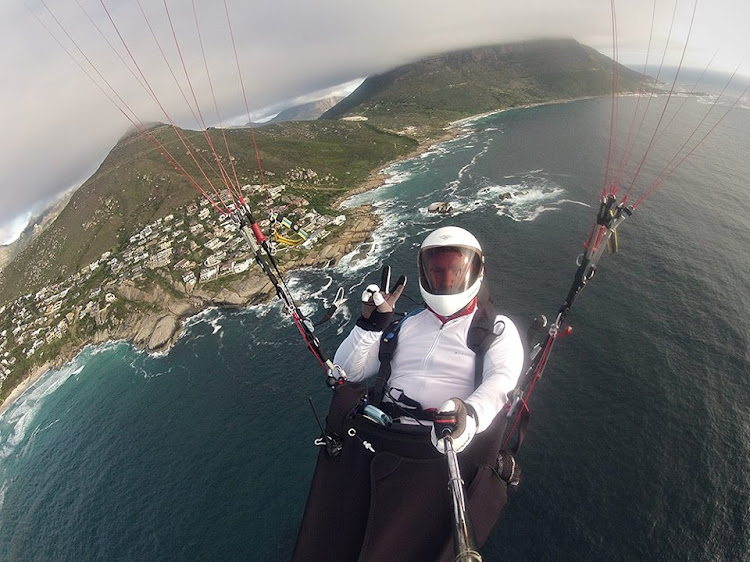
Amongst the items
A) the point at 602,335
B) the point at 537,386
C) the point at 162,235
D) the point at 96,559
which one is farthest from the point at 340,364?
the point at 162,235

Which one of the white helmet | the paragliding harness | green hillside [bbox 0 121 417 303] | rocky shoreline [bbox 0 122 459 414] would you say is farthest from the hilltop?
the white helmet

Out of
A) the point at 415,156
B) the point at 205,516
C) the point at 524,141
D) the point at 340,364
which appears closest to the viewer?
the point at 340,364

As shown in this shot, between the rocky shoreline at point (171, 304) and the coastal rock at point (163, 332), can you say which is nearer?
the coastal rock at point (163, 332)

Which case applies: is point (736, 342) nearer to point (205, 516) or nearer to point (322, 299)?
point (322, 299)

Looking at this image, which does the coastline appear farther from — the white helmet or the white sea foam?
the white helmet

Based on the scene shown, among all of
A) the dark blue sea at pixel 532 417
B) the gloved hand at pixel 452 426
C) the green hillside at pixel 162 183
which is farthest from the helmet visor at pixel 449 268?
the green hillside at pixel 162 183

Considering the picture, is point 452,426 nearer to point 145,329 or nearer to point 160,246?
point 145,329

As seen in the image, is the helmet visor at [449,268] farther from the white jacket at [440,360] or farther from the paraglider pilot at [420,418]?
the white jacket at [440,360]
